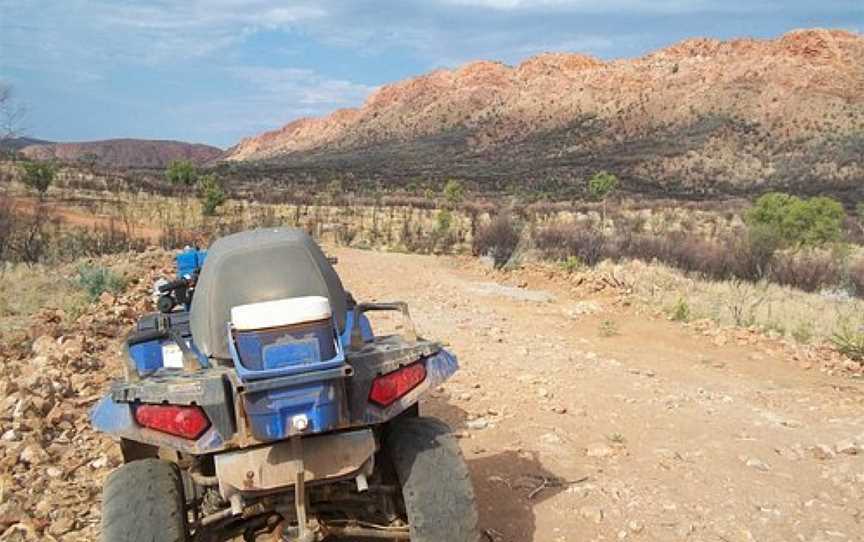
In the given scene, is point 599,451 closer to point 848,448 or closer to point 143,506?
point 848,448

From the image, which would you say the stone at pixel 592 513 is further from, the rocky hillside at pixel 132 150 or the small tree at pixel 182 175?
the rocky hillside at pixel 132 150

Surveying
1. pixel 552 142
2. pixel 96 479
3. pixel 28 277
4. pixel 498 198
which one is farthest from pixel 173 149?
pixel 96 479

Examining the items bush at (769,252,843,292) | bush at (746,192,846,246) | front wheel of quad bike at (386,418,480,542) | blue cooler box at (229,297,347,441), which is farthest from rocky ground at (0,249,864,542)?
bush at (746,192,846,246)

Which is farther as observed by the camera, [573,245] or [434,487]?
[573,245]

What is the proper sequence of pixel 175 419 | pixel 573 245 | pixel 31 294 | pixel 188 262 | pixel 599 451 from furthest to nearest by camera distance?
pixel 573 245 < pixel 31 294 < pixel 599 451 < pixel 188 262 < pixel 175 419

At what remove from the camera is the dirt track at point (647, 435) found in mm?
4332

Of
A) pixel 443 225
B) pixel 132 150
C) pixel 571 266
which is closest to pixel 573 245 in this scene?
pixel 571 266

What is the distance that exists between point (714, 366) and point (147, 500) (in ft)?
23.0

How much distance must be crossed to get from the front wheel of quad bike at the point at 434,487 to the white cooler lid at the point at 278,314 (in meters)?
0.69

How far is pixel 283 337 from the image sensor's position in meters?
2.88

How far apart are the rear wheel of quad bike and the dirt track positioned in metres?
1.82

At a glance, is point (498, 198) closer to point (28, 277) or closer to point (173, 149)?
point (28, 277)

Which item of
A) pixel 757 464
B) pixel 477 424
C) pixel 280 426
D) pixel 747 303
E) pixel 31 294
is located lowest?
pixel 747 303

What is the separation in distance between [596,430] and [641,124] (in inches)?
3010
